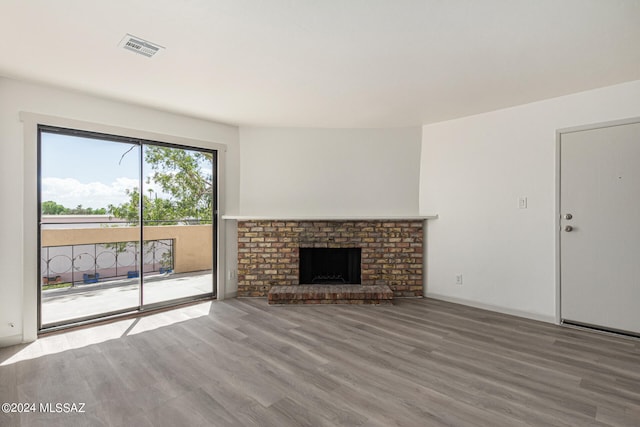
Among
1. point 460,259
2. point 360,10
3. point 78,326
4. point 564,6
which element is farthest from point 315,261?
point 564,6

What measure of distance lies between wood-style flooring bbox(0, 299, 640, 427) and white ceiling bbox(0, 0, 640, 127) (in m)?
2.42

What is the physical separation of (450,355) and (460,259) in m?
1.80

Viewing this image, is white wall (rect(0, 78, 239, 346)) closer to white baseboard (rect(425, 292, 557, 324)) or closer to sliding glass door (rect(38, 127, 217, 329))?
sliding glass door (rect(38, 127, 217, 329))

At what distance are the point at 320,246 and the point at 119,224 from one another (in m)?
2.60

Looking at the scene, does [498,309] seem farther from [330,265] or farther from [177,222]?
[177,222]

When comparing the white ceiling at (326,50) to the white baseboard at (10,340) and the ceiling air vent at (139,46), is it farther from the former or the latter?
the white baseboard at (10,340)


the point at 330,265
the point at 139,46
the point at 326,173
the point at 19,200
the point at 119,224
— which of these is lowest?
the point at 330,265

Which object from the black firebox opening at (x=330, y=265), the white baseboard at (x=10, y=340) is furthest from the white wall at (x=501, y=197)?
the white baseboard at (x=10, y=340)

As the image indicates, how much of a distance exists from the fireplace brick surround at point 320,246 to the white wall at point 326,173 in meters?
0.21

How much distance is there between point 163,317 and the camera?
3602 millimetres

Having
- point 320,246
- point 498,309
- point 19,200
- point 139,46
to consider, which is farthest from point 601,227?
point 19,200

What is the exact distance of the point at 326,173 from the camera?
4574mm

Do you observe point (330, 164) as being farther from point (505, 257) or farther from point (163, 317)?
point (163, 317)

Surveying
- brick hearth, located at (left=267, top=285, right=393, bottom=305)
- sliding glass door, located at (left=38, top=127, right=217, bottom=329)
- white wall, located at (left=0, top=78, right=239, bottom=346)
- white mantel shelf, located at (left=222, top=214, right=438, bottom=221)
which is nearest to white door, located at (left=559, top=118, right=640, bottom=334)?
white mantel shelf, located at (left=222, top=214, right=438, bottom=221)
